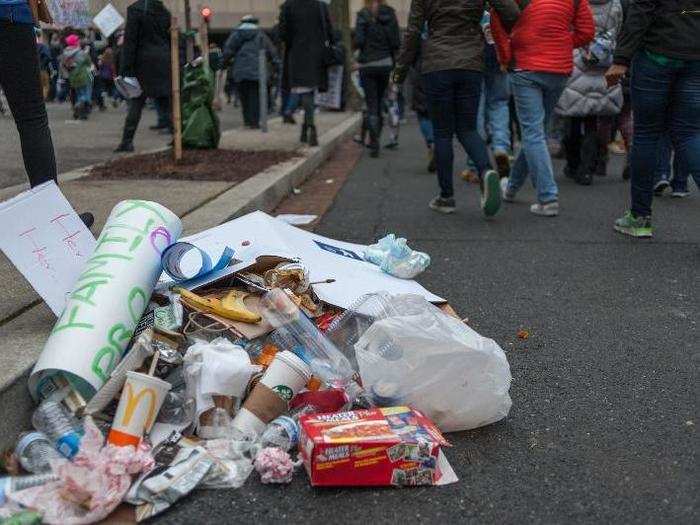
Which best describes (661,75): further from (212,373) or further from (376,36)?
(376,36)

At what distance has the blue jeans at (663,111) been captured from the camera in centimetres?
435

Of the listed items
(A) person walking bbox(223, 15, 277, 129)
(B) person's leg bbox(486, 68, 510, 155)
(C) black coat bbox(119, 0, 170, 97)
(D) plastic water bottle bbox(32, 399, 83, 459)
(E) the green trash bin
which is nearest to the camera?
(D) plastic water bottle bbox(32, 399, 83, 459)

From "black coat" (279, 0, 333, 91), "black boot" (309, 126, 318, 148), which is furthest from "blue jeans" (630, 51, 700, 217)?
"black coat" (279, 0, 333, 91)

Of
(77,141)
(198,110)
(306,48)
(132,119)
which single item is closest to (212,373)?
(198,110)

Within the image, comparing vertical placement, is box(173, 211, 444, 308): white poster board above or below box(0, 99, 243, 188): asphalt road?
above

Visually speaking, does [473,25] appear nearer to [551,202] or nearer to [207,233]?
[551,202]

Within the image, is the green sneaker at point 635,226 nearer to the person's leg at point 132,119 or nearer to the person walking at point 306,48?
the person walking at point 306,48

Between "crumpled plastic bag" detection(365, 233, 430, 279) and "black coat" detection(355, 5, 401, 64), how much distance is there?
6.37m

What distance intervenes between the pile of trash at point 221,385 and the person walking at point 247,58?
9.96 metres

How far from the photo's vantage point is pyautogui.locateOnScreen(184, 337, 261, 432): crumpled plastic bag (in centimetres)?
218

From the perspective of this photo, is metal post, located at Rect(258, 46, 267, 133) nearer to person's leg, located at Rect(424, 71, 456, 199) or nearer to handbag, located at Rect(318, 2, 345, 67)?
handbag, located at Rect(318, 2, 345, 67)

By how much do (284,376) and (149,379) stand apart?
372 mm

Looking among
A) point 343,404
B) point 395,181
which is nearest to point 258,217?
point 343,404

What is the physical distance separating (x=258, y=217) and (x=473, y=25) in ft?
8.42
